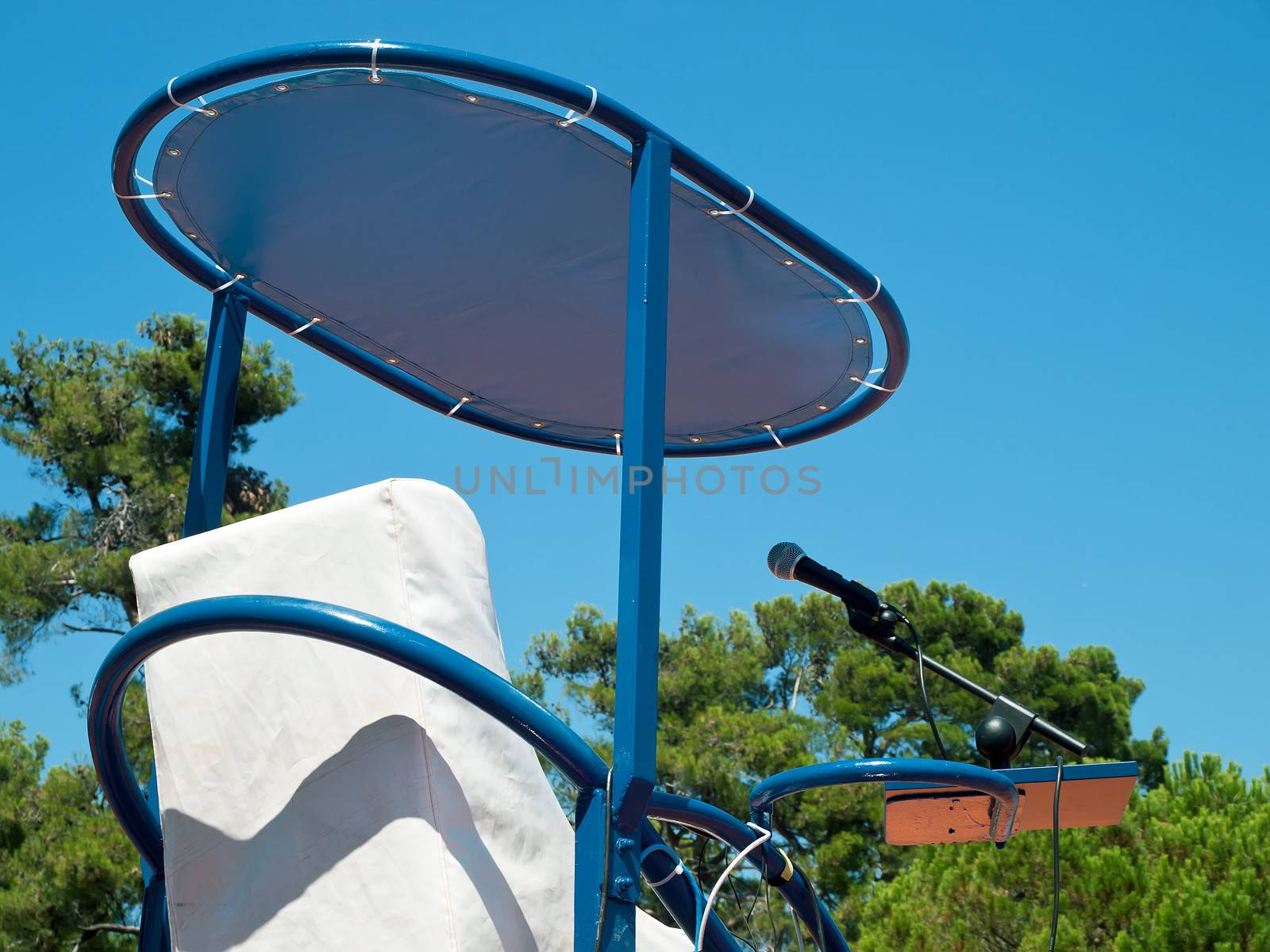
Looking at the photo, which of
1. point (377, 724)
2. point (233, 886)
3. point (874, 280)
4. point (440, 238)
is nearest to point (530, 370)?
point (440, 238)

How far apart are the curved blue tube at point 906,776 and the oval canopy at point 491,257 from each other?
1603 millimetres

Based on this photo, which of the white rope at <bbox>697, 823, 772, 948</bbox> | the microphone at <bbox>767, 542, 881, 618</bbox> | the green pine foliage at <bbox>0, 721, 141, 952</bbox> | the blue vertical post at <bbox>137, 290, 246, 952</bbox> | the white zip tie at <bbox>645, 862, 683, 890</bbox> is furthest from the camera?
the green pine foliage at <bbox>0, 721, 141, 952</bbox>

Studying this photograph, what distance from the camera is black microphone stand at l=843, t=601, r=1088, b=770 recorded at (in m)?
3.74

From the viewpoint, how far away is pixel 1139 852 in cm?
1091

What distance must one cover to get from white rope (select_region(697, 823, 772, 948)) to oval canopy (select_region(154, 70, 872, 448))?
175 centimetres

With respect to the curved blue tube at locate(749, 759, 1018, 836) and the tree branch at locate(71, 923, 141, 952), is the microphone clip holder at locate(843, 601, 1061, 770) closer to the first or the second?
the curved blue tube at locate(749, 759, 1018, 836)

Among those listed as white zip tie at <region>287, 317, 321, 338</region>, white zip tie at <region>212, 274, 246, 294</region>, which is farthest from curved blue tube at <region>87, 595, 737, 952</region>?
white zip tie at <region>287, 317, 321, 338</region>

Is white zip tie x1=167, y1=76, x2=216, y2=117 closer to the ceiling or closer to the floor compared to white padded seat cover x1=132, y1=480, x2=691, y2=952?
closer to the ceiling

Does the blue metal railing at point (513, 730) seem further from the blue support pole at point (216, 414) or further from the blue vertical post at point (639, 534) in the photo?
the blue support pole at point (216, 414)

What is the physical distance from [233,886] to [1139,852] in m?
9.27

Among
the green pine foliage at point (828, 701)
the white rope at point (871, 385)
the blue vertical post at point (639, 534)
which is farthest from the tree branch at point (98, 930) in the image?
the blue vertical post at point (639, 534)

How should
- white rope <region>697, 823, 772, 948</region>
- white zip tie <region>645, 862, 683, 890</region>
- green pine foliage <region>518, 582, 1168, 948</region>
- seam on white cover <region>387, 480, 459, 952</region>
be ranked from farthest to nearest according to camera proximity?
1. green pine foliage <region>518, 582, 1168, 948</region>
2. white zip tie <region>645, 862, 683, 890</region>
3. seam on white cover <region>387, 480, 459, 952</region>
4. white rope <region>697, 823, 772, 948</region>

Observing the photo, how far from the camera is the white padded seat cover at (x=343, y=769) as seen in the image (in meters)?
3.41

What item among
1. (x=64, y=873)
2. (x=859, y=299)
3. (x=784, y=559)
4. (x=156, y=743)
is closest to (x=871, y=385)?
(x=859, y=299)
